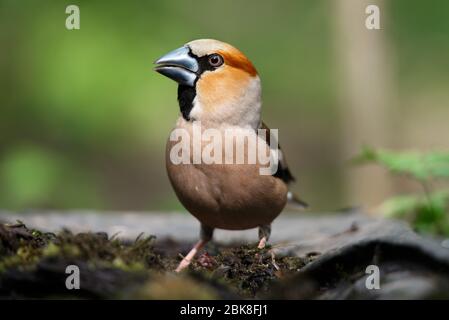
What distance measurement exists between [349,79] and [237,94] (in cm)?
678

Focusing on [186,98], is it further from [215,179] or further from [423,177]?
[423,177]

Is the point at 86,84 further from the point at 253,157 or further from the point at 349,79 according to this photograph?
the point at 253,157

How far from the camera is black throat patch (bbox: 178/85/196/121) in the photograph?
4.13 m

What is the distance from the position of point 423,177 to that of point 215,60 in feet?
7.96

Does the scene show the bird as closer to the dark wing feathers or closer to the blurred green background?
the dark wing feathers

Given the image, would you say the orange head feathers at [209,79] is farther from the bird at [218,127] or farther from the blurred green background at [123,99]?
the blurred green background at [123,99]

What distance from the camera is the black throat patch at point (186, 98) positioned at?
4.13 metres

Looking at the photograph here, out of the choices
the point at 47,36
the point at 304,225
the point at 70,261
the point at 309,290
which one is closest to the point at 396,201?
the point at 304,225

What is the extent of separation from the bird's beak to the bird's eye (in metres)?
0.10

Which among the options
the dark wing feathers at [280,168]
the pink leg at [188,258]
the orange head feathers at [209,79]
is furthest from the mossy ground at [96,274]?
the dark wing feathers at [280,168]

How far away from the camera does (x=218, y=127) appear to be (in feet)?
13.3

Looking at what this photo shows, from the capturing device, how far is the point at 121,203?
1306cm

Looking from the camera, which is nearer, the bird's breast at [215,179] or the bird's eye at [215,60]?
the bird's breast at [215,179]

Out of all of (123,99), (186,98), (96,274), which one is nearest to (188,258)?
(186,98)
